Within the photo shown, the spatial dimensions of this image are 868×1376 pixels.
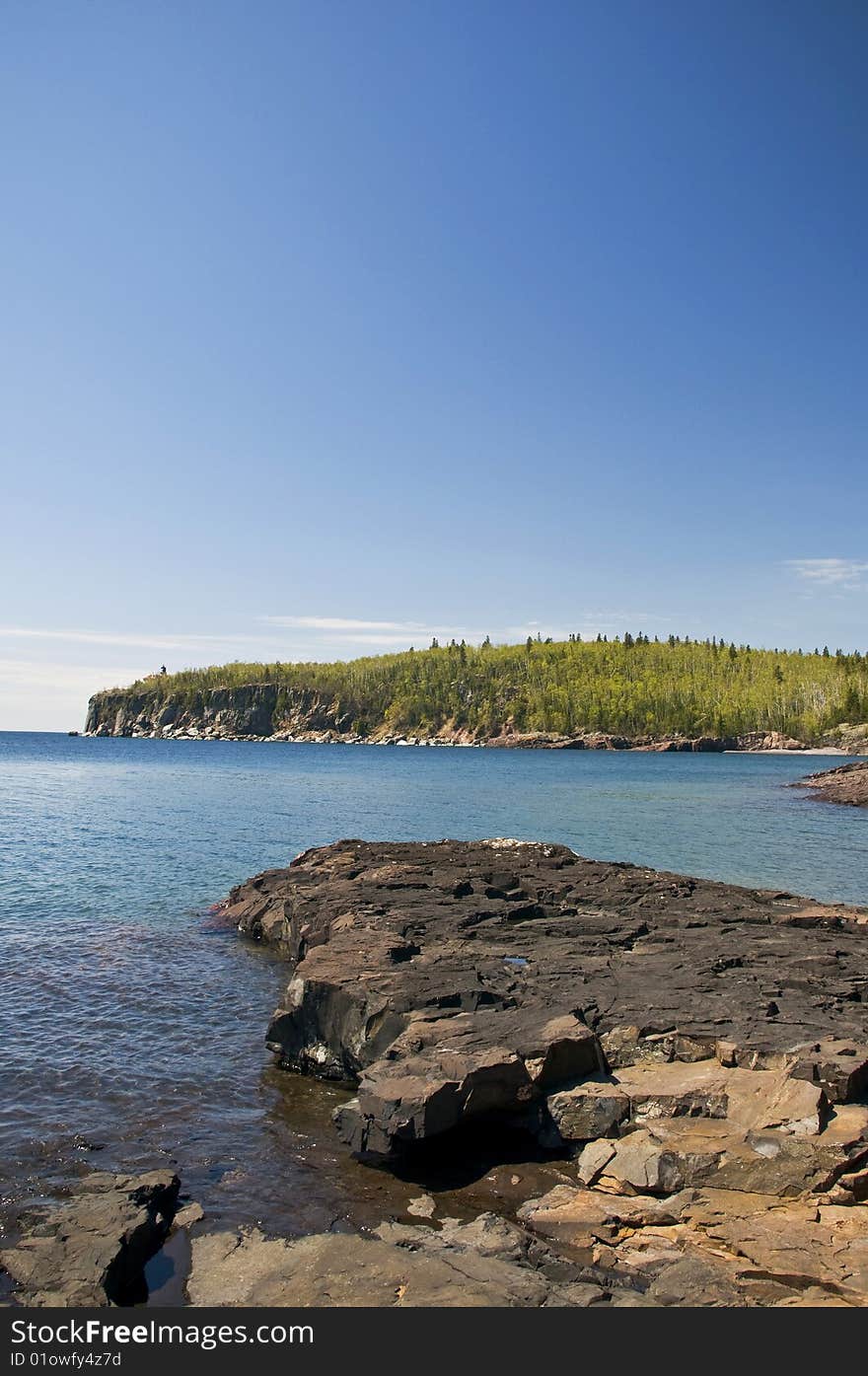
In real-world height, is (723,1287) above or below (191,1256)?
above

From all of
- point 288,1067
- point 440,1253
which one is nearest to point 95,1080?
point 288,1067

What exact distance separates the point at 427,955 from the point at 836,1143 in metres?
8.62

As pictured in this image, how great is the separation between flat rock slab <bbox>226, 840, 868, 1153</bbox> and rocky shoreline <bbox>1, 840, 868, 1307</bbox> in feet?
0.17

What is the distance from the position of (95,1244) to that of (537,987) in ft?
26.1

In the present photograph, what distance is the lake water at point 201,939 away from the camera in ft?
35.7

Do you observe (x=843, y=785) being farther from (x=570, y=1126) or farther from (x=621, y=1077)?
(x=570, y=1126)

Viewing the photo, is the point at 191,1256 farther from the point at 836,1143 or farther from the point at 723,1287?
the point at 836,1143

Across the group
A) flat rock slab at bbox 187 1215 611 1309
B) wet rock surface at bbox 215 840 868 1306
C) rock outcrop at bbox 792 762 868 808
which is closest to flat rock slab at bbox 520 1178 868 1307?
wet rock surface at bbox 215 840 868 1306

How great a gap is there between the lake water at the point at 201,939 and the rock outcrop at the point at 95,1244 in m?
0.70

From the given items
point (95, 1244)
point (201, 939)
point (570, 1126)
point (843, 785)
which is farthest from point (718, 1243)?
point (843, 785)

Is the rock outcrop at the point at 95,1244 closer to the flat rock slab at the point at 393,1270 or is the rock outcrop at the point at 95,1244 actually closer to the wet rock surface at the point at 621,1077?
the flat rock slab at the point at 393,1270

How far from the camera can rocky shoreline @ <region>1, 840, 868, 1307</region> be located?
7652 millimetres

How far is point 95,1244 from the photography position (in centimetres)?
835

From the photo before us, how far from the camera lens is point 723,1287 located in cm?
724
